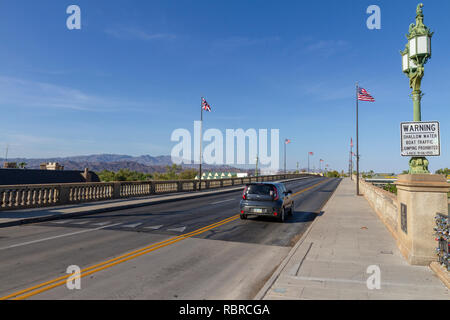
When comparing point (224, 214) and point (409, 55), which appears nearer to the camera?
point (409, 55)

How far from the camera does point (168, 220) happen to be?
1312cm

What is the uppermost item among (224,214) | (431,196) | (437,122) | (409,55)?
(409,55)

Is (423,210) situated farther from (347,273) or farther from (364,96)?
(364,96)

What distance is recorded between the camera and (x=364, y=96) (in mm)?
24375

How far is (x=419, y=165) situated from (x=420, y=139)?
2.14 ft

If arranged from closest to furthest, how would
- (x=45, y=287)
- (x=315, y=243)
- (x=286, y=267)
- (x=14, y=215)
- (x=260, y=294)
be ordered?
(x=260, y=294), (x=45, y=287), (x=286, y=267), (x=315, y=243), (x=14, y=215)

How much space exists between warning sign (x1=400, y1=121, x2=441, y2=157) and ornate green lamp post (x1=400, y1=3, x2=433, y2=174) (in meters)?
0.27

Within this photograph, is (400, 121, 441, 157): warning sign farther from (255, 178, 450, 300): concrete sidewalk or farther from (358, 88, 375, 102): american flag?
(358, 88, 375, 102): american flag

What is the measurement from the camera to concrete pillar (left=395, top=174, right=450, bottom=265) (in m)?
6.57

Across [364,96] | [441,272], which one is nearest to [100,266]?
[441,272]

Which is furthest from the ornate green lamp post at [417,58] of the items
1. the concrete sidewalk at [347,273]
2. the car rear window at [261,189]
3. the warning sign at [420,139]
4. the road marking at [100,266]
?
the road marking at [100,266]
